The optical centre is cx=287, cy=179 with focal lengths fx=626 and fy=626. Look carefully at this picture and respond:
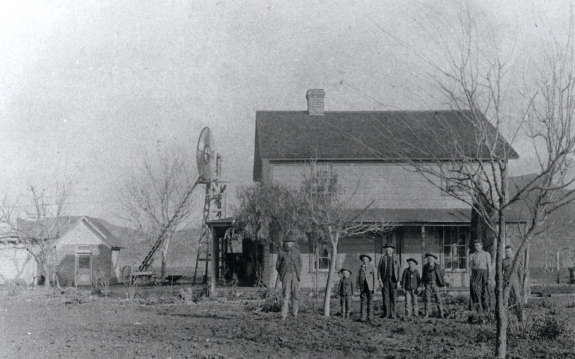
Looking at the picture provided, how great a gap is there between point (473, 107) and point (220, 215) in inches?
952

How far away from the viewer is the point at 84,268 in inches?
1426

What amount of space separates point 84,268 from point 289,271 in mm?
26181

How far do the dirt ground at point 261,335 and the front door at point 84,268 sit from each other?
2094cm

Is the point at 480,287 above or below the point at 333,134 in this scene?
below

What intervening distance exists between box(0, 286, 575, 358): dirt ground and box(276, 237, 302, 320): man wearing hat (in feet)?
1.71

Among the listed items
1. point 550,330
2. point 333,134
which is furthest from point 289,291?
point 333,134

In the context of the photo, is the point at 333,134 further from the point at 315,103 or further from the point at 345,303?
the point at 345,303

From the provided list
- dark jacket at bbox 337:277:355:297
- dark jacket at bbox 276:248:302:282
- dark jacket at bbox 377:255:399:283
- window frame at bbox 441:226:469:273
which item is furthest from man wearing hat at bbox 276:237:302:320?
window frame at bbox 441:226:469:273

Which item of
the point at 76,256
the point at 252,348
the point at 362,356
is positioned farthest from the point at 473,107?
the point at 76,256

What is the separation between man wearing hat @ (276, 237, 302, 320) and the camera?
1300 cm

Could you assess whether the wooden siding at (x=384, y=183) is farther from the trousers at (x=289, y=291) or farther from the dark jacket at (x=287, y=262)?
the trousers at (x=289, y=291)

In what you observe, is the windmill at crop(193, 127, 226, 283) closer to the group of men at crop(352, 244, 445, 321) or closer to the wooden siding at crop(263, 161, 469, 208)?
the wooden siding at crop(263, 161, 469, 208)

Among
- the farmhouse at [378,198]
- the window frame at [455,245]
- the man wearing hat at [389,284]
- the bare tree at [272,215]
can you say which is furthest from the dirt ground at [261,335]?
the window frame at [455,245]

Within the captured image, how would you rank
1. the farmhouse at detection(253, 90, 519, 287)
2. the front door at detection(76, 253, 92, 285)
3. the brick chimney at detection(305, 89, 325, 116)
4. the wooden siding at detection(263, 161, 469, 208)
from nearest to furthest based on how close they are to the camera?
the farmhouse at detection(253, 90, 519, 287) → the wooden siding at detection(263, 161, 469, 208) → the brick chimney at detection(305, 89, 325, 116) → the front door at detection(76, 253, 92, 285)
